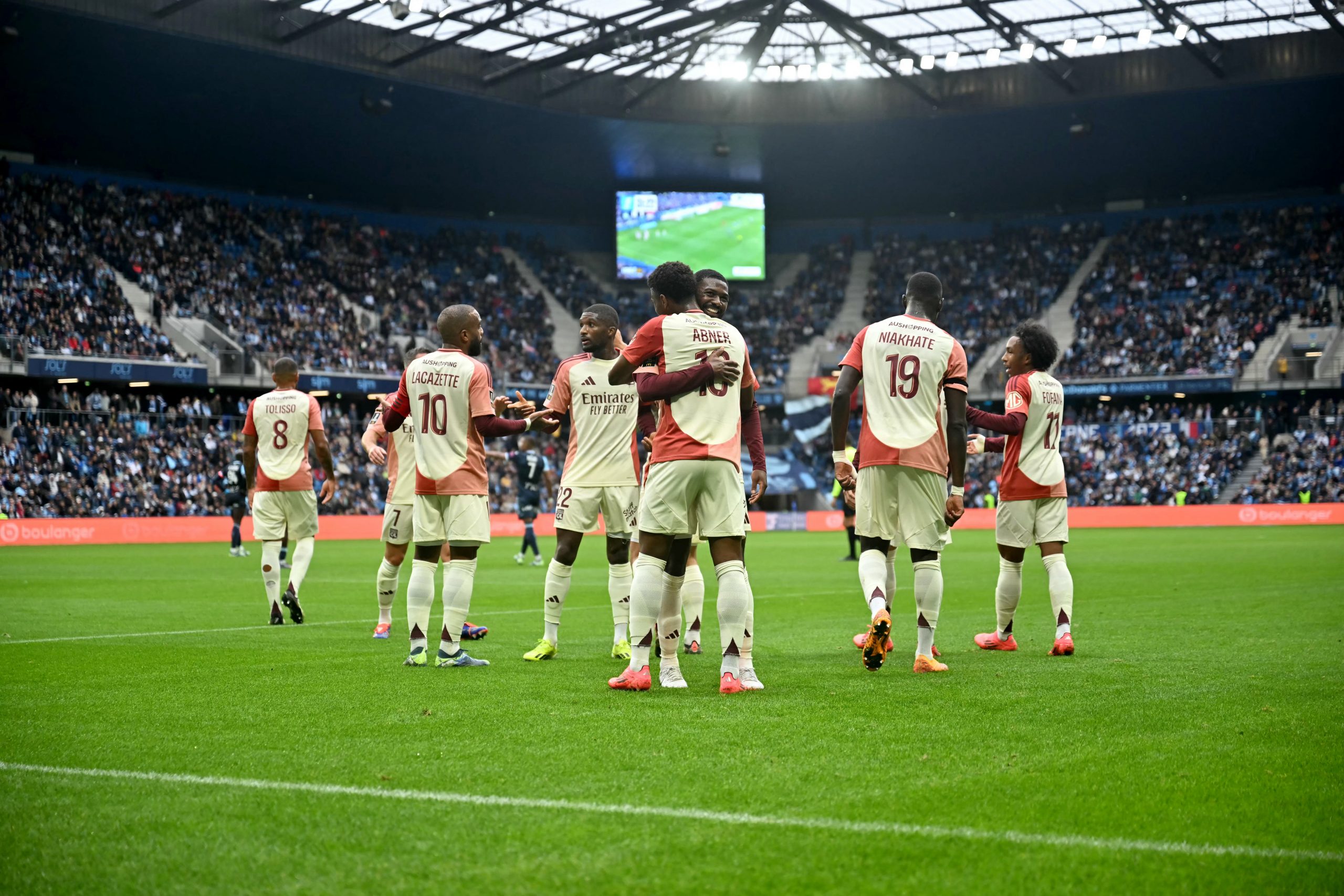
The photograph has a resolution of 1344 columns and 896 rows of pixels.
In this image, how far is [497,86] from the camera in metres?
43.7

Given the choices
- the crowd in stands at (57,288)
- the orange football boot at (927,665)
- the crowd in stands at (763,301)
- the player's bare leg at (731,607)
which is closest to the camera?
the player's bare leg at (731,607)

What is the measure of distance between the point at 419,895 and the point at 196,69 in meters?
39.0

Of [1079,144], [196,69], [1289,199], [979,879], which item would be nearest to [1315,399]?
[1289,199]

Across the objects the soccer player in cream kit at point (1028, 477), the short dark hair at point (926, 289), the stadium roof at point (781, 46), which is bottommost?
the soccer player in cream kit at point (1028, 477)

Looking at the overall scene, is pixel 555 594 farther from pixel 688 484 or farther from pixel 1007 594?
pixel 1007 594

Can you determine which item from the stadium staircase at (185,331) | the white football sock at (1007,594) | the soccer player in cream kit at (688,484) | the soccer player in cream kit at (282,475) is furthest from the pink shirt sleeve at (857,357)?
the stadium staircase at (185,331)

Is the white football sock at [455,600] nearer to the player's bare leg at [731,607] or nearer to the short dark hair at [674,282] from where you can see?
the player's bare leg at [731,607]

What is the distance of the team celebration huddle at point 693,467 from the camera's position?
24.3 feet

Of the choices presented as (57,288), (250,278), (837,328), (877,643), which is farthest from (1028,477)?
(837,328)

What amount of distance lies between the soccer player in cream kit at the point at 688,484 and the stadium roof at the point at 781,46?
28.2m

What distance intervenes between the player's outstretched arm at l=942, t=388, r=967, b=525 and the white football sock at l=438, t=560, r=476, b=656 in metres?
3.22

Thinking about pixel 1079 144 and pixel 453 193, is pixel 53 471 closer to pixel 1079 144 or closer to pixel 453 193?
pixel 453 193

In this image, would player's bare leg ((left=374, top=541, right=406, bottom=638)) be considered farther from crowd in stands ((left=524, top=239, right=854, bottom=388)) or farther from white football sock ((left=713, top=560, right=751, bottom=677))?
crowd in stands ((left=524, top=239, right=854, bottom=388))

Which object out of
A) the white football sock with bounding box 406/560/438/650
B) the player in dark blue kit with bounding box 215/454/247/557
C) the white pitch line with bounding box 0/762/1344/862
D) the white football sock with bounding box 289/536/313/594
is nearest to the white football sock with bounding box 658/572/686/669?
the white football sock with bounding box 406/560/438/650
